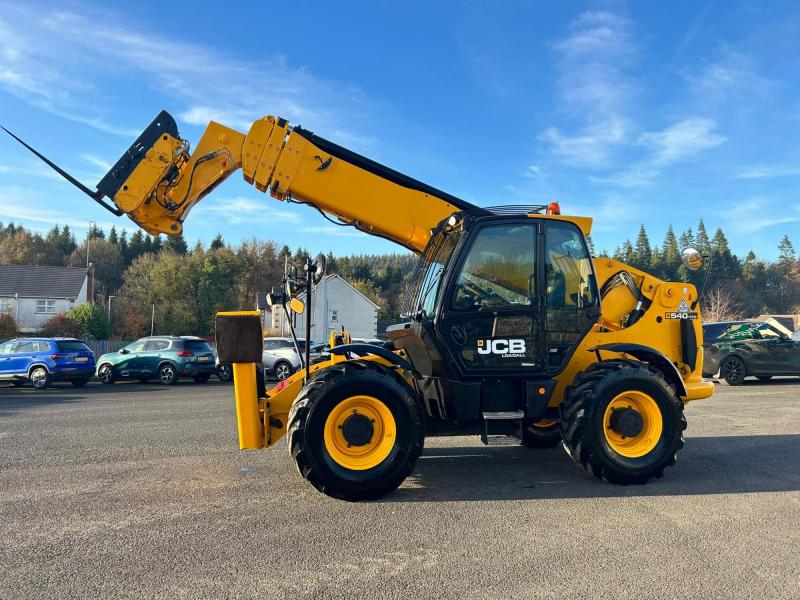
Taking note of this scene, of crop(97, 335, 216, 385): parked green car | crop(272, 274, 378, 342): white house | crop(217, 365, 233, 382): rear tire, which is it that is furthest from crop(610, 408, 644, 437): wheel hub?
crop(272, 274, 378, 342): white house

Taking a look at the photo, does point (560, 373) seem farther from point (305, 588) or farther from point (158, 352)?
point (158, 352)

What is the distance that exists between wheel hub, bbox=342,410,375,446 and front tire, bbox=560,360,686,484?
2.00 m

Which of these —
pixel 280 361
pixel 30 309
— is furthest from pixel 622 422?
pixel 30 309

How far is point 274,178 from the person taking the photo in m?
6.66

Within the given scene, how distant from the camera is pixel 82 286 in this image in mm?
53469

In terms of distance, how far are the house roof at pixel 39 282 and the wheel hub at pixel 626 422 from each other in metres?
55.6

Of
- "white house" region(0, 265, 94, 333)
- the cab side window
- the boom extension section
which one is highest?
"white house" region(0, 265, 94, 333)

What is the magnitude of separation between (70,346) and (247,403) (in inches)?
611

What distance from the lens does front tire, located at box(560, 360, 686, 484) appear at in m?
5.52

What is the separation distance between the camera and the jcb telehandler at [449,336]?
5.29m

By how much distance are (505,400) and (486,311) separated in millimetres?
936

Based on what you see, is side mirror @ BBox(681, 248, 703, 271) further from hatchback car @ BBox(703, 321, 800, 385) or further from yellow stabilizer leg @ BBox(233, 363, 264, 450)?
hatchback car @ BBox(703, 321, 800, 385)

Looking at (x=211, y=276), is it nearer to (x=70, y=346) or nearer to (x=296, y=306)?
(x=70, y=346)

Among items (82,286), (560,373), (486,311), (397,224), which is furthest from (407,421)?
(82,286)
